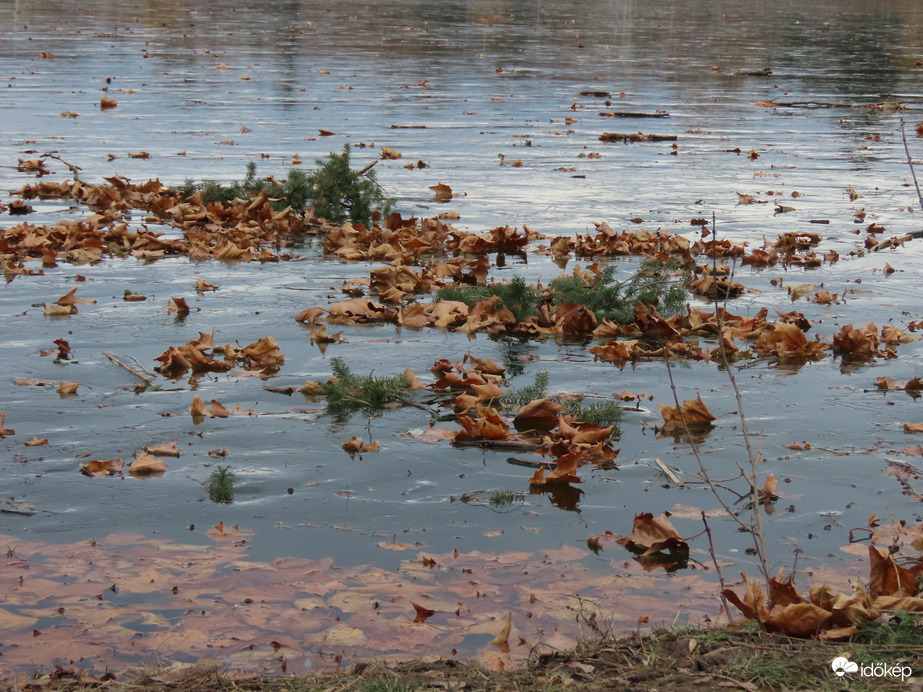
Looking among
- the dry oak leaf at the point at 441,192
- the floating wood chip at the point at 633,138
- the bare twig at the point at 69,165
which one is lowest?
the dry oak leaf at the point at 441,192

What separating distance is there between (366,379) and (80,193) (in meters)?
6.11

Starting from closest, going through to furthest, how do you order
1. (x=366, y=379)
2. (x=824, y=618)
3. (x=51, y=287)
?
(x=824, y=618) < (x=366, y=379) < (x=51, y=287)

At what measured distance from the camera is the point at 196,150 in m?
13.8

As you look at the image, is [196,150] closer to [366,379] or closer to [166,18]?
[366,379]

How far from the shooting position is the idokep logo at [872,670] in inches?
135

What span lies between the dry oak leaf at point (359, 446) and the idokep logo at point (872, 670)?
2764mm

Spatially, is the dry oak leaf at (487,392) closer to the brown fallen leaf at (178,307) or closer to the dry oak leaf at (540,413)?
the dry oak leaf at (540,413)

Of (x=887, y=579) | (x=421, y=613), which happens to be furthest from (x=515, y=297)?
(x=887, y=579)

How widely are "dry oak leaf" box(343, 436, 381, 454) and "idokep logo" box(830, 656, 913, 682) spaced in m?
2.76

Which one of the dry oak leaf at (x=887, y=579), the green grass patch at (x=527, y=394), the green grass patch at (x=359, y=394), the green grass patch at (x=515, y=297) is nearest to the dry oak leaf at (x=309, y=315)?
the green grass patch at (x=515, y=297)

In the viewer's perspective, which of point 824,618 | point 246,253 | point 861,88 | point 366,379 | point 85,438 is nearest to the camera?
point 824,618

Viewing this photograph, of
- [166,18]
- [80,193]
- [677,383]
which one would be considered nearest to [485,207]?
[80,193]

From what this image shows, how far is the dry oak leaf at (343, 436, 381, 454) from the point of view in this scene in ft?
18.8

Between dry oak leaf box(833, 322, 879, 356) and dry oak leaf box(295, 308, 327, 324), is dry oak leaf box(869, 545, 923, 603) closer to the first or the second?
dry oak leaf box(833, 322, 879, 356)
